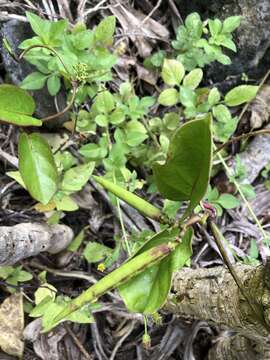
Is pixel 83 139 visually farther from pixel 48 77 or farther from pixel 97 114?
pixel 48 77

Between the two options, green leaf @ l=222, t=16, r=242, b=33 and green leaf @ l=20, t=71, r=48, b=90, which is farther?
green leaf @ l=222, t=16, r=242, b=33

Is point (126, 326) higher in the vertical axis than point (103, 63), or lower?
lower

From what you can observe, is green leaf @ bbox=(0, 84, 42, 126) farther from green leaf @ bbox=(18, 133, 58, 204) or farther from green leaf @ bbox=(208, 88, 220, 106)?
green leaf @ bbox=(208, 88, 220, 106)

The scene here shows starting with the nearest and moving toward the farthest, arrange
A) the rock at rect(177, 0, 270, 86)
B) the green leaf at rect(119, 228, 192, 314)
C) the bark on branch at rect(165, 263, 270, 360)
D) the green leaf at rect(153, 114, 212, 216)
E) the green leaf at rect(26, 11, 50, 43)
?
the green leaf at rect(153, 114, 212, 216) < the green leaf at rect(119, 228, 192, 314) < the bark on branch at rect(165, 263, 270, 360) < the green leaf at rect(26, 11, 50, 43) < the rock at rect(177, 0, 270, 86)

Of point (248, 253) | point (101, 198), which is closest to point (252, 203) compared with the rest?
point (248, 253)

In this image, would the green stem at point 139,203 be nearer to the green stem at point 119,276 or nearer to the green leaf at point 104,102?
the green stem at point 119,276

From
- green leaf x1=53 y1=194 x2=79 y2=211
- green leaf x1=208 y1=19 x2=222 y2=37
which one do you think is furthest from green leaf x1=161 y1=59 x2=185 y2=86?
green leaf x1=53 y1=194 x2=79 y2=211
